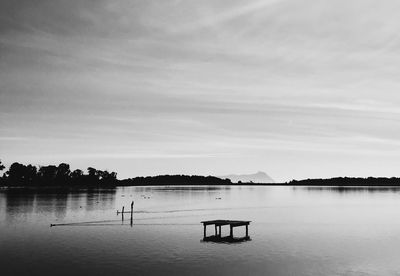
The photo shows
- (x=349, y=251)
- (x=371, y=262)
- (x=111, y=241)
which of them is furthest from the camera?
(x=111, y=241)

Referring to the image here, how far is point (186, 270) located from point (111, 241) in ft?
76.8

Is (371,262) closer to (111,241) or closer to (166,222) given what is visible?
(111,241)

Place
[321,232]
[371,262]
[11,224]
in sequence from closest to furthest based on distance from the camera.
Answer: [371,262]
[321,232]
[11,224]

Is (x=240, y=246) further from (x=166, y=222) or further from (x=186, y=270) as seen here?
(x=166, y=222)

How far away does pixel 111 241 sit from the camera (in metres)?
63.3

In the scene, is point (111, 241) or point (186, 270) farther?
point (111, 241)

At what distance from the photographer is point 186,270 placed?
A: 43406 mm

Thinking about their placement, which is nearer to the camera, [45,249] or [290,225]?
[45,249]

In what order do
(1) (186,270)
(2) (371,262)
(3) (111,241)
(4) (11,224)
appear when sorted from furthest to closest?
(4) (11,224) < (3) (111,241) < (2) (371,262) < (1) (186,270)

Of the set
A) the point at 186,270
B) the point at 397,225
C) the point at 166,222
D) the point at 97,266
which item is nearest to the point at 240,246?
the point at 186,270

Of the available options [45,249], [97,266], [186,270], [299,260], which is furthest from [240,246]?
[45,249]

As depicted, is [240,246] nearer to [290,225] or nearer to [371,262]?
[371,262]

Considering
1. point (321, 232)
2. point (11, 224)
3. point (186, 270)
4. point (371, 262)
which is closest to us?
point (186, 270)

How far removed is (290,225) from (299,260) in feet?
129
